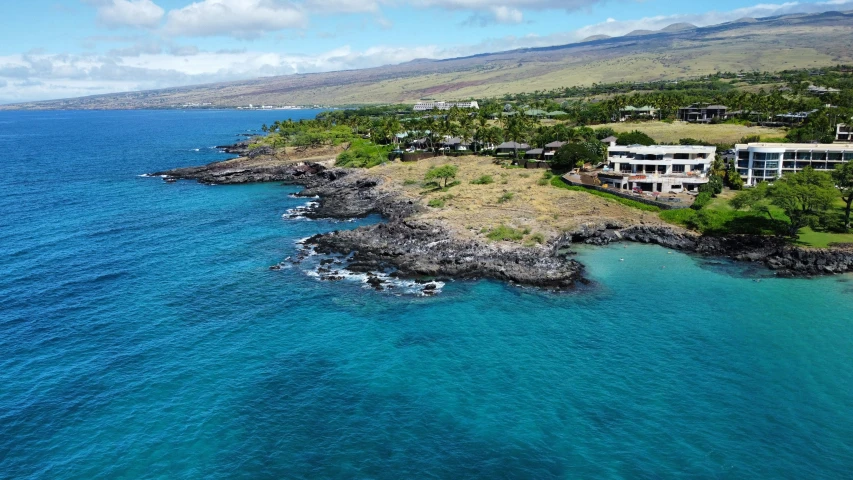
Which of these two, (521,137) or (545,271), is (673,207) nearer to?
(545,271)

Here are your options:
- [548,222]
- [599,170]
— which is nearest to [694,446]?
[548,222]

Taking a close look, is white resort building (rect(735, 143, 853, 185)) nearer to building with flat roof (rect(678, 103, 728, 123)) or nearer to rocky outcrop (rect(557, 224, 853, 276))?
rocky outcrop (rect(557, 224, 853, 276))

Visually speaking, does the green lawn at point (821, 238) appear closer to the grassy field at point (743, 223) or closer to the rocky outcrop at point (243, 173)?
the grassy field at point (743, 223)

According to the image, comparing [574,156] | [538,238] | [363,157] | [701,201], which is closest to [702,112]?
[574,156]

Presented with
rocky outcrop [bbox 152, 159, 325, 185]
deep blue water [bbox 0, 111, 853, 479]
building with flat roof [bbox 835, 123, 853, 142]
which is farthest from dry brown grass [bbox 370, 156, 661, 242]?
building with flat roof [bbox 835, 123, 853, 142]

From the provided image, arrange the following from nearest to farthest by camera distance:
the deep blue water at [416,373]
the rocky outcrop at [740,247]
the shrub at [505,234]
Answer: the deep blue water at [416,373] < the rocky outcrop at [740,247] < the shrub at [505,234]

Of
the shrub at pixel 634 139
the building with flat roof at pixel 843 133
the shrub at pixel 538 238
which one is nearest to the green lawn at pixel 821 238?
the shrub at pixel 538 238

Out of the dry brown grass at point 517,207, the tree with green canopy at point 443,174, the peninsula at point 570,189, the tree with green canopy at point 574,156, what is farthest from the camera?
the tree with green canopy at point 574,156

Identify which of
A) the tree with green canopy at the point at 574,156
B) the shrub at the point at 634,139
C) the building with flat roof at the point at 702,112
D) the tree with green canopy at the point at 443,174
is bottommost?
the tree with green canopy at the point at 443,174
